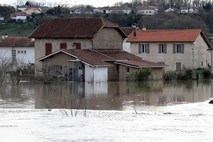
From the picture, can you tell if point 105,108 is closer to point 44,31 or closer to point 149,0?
point 44,31

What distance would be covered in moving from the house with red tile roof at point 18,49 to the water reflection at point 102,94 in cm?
1432

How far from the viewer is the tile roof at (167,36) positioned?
60525 mm

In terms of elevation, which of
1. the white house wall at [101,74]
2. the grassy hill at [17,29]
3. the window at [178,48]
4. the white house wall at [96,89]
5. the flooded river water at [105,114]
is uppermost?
the grassy hill at [17,29]

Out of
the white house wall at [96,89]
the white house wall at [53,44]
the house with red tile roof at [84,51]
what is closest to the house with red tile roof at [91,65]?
the house with red tile roof at [84,51]

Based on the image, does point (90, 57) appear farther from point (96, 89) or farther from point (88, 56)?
point (96, 89)

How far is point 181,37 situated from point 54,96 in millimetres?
24826

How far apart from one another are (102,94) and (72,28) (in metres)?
18.6

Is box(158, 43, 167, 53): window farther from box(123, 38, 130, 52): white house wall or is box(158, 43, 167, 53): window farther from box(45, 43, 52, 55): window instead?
box(45, 43, 52, 55): window

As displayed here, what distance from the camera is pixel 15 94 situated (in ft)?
132

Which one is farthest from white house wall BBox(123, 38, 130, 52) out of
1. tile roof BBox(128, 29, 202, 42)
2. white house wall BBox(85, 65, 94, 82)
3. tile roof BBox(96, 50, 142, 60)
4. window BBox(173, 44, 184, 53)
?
white house wall BBox(85, 65, 94, 82)

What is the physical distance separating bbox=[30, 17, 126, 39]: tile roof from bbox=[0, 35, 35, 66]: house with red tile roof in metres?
5.43

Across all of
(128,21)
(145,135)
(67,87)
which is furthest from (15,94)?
(128,21)

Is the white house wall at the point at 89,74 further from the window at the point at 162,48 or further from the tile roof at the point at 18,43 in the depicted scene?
the tile roof at the point at 18,43

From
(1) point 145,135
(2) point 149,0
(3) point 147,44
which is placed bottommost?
(1) point 145,135
